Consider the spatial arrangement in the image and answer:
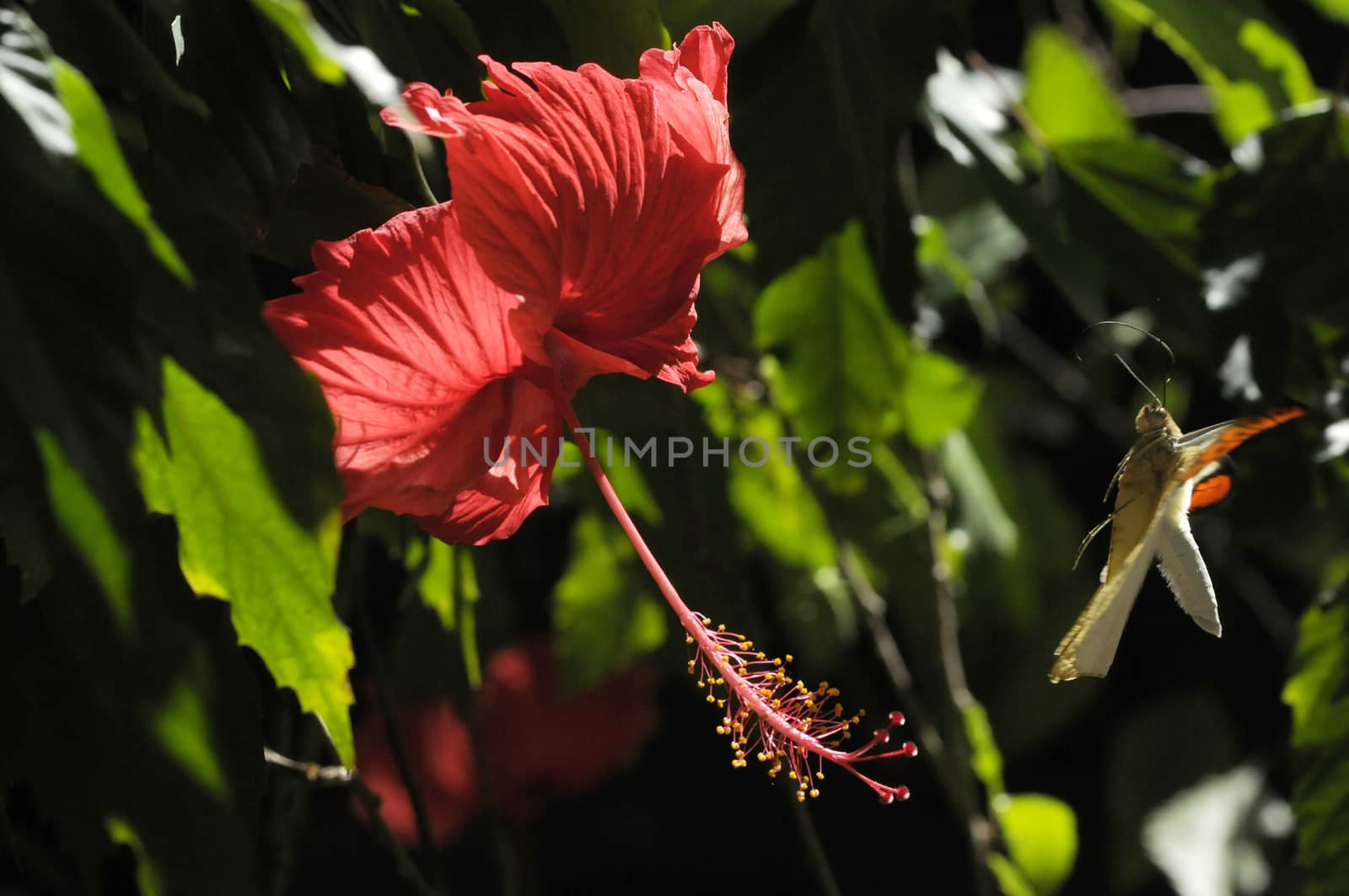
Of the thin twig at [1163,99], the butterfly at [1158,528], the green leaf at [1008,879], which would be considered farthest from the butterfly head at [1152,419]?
the thin twig at [1163,99]

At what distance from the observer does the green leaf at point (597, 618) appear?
979 millimetres

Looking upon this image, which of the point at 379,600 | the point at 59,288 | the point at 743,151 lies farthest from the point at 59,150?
the point at 379,600

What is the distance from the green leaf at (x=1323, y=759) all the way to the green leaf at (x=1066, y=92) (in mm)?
595

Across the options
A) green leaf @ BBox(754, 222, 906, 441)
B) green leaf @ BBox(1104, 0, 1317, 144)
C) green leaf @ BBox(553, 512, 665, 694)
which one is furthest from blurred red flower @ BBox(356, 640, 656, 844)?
green leaf @ BBox(1104, 0, 1317, 144)

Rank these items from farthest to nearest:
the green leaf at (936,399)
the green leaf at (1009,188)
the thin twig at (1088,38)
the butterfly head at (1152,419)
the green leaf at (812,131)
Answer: the thin twig at (1088,38) → the green leaf at (936,399) → the green leaf at (1009,188) → the green leaf at (812,131) → the butterfly head at (1152,419)

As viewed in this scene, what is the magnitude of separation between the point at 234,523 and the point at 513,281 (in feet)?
0.35

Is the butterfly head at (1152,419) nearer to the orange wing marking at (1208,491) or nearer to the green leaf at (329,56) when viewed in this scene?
the orange wing marking at (1208,491)

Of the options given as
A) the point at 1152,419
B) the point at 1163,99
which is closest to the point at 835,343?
the point at 1152,419

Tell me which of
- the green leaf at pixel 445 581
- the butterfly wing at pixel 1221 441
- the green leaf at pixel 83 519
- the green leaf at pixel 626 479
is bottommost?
the green leaf at pixel 445 581

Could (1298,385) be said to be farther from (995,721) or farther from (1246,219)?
(995,721)

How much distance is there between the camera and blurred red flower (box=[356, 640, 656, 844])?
126 centimetres

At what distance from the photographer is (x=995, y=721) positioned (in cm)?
139

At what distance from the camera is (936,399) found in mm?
859

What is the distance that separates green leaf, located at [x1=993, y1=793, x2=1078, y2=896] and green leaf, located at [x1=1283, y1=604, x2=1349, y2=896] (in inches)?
5.3
